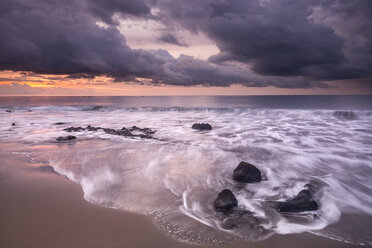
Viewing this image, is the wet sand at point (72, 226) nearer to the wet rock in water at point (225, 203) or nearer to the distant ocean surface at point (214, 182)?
the distant ocean surface at point (214, 182)

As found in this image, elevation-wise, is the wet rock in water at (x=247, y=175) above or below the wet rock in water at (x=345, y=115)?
below

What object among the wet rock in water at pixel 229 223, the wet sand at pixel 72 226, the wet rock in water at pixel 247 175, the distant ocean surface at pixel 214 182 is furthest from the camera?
the wet rock in water at pixel 247 175

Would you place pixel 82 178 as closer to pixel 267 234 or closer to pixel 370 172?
pixel 267 234

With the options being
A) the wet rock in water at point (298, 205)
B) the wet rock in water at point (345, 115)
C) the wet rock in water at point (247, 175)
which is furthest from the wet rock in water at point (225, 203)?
the wet rock in water at point (345, 115)

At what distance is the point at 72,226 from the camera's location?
3.72 m

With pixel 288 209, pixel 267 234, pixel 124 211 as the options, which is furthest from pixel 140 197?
pixel 288 209

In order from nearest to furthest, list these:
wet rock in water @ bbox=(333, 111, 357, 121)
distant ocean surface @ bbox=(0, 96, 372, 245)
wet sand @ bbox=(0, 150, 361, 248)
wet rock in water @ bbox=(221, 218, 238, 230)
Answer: wet sand @ bbox=(0, 150, 361, 248), wet rock in water @ bbox=(221, 218, 238, 230), distant ocean surface @ bbox=(0, 96, 372, 245), wet rock in water @ bbox=(333, 111, 357, 121)

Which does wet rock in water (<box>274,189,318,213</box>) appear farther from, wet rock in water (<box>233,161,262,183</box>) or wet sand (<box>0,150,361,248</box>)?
wet rock in water (<box>233,161,262,183</box>)

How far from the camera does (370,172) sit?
24.4ft

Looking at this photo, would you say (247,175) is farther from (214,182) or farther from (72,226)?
(72,226)

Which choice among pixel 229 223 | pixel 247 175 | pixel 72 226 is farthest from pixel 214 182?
pixel 72 226

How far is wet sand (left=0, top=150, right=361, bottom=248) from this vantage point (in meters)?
3.33

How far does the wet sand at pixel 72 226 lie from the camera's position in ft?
10.9

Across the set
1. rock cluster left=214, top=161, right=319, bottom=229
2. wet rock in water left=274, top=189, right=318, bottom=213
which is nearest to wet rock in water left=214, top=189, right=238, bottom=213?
rock cluster left=214, top=161, right=319, bottom=229
